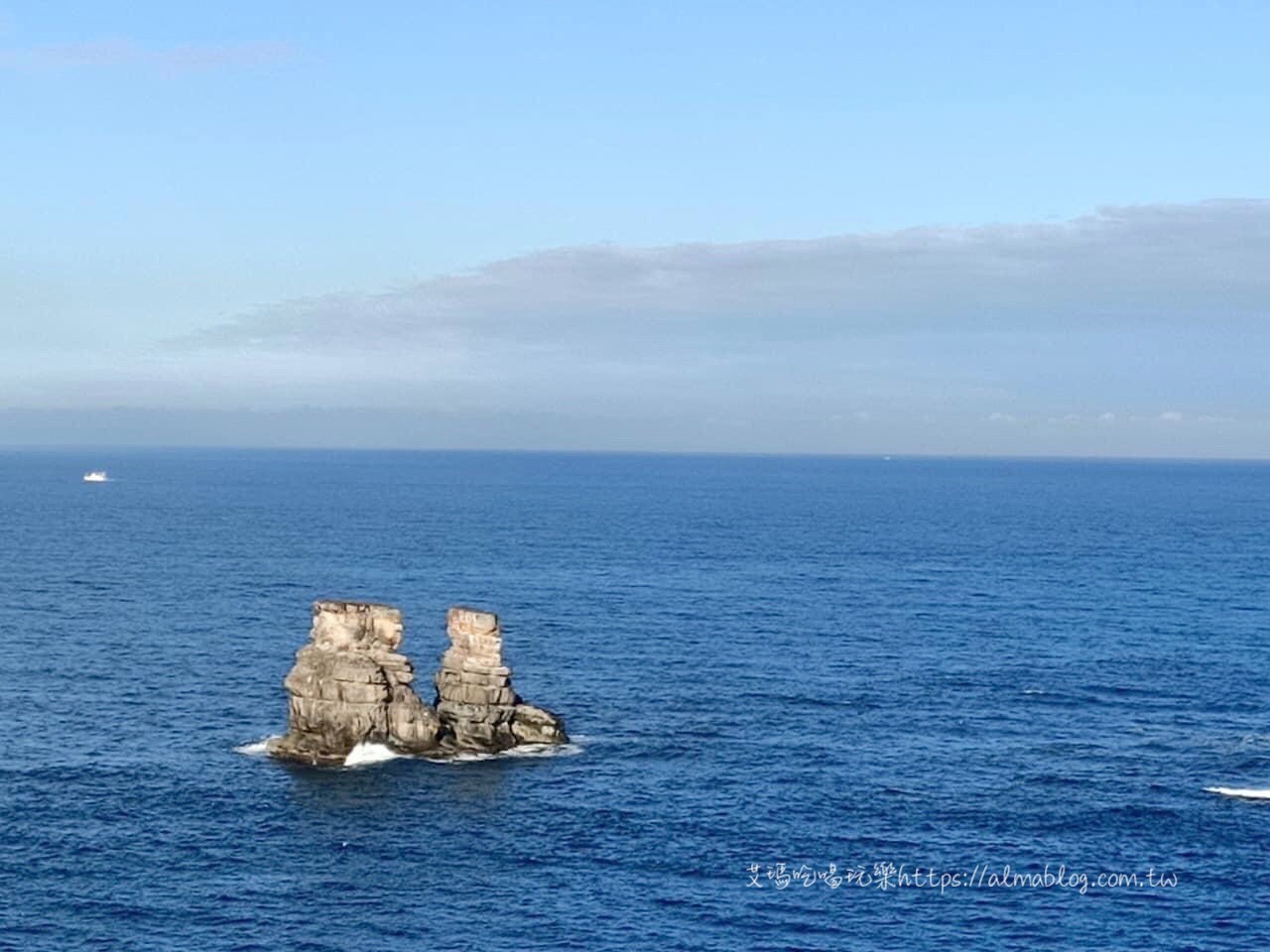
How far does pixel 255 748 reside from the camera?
343 ft

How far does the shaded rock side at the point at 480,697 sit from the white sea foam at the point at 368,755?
431 centimetres

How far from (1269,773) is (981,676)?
3288cm

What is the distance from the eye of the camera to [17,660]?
13100 centimetres

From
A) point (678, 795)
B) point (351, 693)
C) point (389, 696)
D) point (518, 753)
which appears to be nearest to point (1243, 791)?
point (678, 795)

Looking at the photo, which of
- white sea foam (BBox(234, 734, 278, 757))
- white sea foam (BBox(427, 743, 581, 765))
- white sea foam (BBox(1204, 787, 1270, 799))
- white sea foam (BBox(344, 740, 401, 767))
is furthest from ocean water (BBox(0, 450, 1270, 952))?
white sea foam (BBox(1204, 787, 1270, 799))

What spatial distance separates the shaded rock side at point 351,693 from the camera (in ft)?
340

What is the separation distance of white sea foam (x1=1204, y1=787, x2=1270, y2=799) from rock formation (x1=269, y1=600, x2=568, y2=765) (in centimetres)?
4394

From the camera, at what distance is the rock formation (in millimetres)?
103812

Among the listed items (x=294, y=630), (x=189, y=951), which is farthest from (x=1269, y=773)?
(x=294, y=630)

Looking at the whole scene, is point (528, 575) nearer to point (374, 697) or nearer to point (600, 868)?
point (374, 697)

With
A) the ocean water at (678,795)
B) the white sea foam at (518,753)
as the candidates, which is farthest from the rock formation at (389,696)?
the ocean water at (678,795)

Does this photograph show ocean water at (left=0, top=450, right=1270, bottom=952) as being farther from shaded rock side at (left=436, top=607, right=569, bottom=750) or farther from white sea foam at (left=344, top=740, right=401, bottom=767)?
shaded rock side at (left=436, top=607, right=569, bottom=750)

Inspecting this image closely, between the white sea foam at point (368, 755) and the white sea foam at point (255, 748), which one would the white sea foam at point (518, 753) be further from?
the white sea foam at point (255, 748)

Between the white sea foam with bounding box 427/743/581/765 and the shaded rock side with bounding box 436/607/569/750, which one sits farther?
the shaded rock side with bounding box 436/607/569/750
